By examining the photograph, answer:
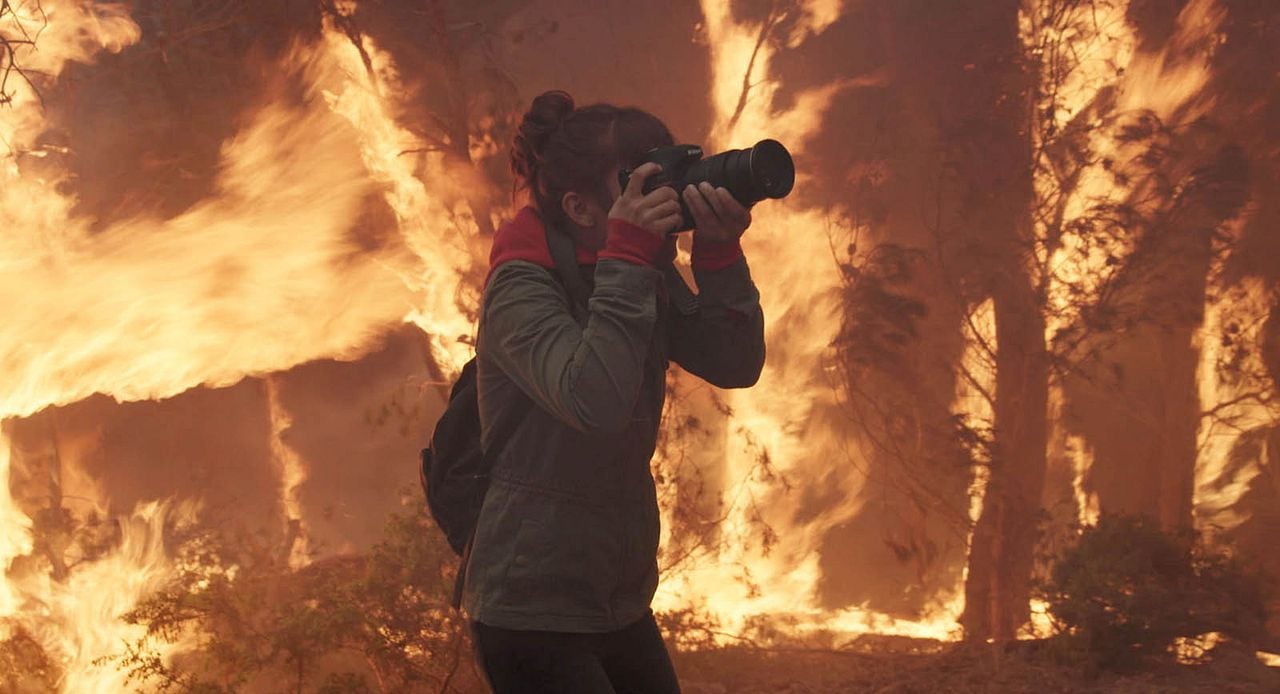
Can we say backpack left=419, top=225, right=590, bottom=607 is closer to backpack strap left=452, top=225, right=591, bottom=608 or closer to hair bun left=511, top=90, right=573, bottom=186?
backpack strap left=452, top=225, right=591, bottom=608

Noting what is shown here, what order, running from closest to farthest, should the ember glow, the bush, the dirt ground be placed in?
1. the dirt ground
2. the bush
3. the ember glow

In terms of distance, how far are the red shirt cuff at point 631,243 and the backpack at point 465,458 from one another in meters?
0.11

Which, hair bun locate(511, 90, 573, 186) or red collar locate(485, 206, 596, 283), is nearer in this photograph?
red collar locate(485, 206, 596, 283)

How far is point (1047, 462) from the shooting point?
5027 millimetres

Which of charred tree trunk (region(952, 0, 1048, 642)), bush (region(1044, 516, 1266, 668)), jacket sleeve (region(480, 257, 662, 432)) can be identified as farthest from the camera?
charred tree trunk (region(952, 0, 1048, 642))

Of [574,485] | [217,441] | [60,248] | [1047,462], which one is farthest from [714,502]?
[574,485]

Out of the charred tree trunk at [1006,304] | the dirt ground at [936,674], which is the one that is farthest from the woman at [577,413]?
the charred tree trunk at [1006,304]

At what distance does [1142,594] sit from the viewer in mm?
4020

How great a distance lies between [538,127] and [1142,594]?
350 cm

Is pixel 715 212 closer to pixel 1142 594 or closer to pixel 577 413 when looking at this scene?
pixel 577 413

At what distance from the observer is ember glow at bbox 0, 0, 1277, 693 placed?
4.21 m

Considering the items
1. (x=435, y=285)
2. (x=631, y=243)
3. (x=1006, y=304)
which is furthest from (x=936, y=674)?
(x=631, y=243)

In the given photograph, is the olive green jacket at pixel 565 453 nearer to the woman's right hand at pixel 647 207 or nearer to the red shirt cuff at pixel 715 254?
the woman's right hand at pixel 647 207

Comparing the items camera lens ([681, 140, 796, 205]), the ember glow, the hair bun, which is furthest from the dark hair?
the ember glow
